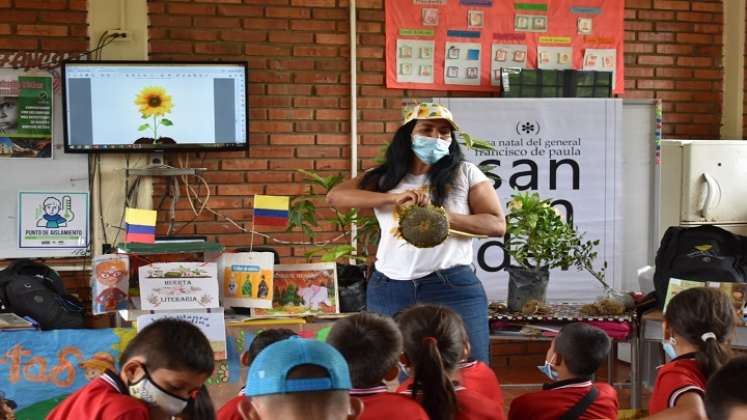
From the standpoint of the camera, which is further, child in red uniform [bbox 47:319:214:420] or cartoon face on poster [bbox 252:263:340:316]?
cartoon face on poster [bbox 252:263:340:316]

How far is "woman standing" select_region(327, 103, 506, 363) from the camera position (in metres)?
→ 3.02

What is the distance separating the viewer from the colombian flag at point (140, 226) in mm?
3430

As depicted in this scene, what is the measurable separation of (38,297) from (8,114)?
132cm

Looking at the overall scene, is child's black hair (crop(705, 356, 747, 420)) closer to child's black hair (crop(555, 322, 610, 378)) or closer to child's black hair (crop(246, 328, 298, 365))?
child's black hair (crop(555, 322, 610, 378))

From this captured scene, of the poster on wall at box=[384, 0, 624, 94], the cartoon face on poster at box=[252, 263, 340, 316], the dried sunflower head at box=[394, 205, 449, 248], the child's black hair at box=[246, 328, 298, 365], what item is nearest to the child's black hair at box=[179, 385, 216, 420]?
the child's black hair at box=[246, 328, 298, 365]

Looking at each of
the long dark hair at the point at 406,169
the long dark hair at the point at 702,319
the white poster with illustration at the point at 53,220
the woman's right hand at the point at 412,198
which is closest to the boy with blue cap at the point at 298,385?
the long dark hair at the point at 702,319

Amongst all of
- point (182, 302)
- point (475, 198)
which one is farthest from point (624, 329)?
point (182, 302)

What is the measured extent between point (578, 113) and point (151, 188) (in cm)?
250

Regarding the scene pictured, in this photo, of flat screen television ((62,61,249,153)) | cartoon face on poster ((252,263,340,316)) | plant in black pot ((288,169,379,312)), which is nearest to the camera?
cartoon face on poster ((252,263,340,316))

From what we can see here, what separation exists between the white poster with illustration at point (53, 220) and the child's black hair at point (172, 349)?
3.38m

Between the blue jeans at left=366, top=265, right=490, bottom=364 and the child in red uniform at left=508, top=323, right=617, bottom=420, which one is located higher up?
the blue jeans at left=366, top=265, right=490, bottom=364

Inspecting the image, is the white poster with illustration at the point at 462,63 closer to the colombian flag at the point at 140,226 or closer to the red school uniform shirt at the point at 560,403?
the colombian flag at the point at 140,226

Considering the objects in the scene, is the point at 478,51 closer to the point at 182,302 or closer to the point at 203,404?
the point at 182,302

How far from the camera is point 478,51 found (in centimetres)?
568
